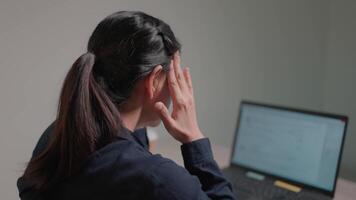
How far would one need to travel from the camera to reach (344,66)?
1978 mm

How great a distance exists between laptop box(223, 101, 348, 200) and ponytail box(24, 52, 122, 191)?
718 mm

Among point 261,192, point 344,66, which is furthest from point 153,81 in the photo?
point 344,66

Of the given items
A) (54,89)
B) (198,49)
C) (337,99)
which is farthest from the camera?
(337,99)

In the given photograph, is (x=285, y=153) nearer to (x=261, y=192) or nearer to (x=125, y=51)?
(x=261, y=192)

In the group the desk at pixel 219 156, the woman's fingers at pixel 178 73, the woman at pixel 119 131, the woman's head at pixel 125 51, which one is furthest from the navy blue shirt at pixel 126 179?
the desk at pixel 219 156

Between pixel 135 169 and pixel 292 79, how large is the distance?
172 centimetres

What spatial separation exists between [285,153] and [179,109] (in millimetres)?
619

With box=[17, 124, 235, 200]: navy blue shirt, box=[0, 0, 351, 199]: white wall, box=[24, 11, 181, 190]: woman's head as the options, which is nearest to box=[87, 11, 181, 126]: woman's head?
box=[24, 11, 181, 190]: woman's head

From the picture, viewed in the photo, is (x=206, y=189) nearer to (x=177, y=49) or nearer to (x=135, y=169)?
(x=135, y=169)

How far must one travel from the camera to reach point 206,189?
835 mm

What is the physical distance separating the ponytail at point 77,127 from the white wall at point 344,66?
5.09 feet

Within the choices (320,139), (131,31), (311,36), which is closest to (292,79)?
(311,36)

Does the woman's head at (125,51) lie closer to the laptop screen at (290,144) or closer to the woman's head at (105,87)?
the woman's head at (105,87)

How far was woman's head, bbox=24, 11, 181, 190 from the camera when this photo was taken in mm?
718
